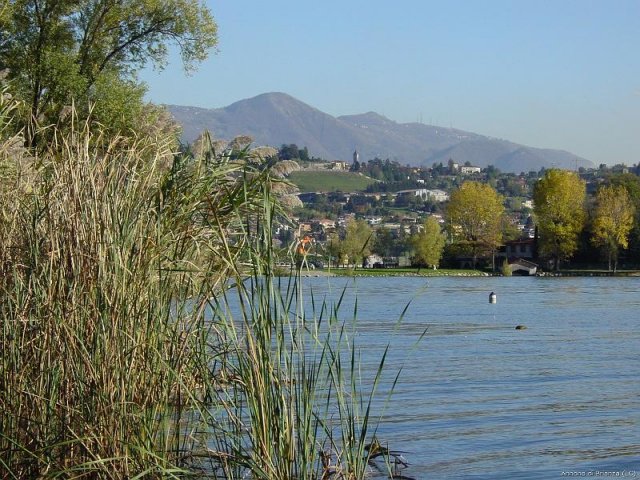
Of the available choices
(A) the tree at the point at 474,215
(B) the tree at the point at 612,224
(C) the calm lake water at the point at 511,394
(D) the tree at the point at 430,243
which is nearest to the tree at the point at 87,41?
(C) the calm lake water at the point at 511,394

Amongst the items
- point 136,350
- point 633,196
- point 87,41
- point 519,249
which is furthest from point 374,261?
point 136,350

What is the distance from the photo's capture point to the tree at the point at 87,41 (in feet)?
87.9

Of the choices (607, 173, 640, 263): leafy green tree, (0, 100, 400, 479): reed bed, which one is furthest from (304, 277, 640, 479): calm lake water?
(607, 173, 640, 263): leafy green tree

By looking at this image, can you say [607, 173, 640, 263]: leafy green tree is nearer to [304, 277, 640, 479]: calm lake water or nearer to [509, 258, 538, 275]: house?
[509, 258, 538, 275]: house

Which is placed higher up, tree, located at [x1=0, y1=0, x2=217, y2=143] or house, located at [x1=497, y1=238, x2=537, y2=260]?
tree, located at [x1=0, y1=0, x2=217, y2=143]

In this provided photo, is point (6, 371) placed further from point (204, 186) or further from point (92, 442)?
point (204, 186)

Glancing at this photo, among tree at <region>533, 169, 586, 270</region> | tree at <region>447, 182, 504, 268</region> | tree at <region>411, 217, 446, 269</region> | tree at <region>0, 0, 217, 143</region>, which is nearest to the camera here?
tree at <region>0, 0, 217, 143</region>

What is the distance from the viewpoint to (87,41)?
2908 centimetres

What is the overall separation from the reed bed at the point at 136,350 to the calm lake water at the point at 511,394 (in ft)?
2.21

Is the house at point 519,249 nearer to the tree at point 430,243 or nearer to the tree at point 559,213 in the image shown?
the tree at point 430,243

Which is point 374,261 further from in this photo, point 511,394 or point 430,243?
point 511,394

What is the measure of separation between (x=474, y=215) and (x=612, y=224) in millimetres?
21309

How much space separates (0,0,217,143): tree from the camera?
2678 cm

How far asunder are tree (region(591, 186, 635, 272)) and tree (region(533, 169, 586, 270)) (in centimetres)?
192
